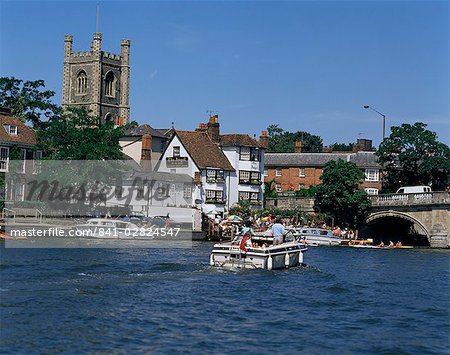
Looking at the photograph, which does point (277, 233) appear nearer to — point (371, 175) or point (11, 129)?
point (11, 129)

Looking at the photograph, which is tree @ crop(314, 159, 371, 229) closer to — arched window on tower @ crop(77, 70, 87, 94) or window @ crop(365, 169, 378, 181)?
window @ crop(365, 169, 378, 181)

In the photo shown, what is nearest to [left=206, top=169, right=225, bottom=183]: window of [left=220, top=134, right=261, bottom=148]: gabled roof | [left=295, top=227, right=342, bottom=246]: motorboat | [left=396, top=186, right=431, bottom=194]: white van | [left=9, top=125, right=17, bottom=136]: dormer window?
[left=220, top=134, right=261, bottom=148]: gabled roof

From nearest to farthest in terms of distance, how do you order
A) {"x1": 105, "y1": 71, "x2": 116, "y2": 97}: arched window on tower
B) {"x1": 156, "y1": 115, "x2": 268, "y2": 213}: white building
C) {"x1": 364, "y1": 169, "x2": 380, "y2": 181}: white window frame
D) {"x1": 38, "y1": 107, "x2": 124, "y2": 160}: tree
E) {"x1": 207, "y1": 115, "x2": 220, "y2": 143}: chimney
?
1. {"x1": 38, "y1": 107, "x2": 124, "y2": 160}: tree
2. {"x1": 156, "y1": 115, "x2": 268, "y2": 213}: white building
3. {"x1": 207, "y1": 115, "x2": 220, "y2": 143}: chimney
4. {"x1": 364, "y1": 169, "x2": 380, "y2": 181}: white window frame
5. {"x1": 105, "y1": 71, "x2": 116, "y2": 97}: arched window on tower

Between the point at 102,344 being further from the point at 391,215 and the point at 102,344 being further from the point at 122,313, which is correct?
the point at 391,215

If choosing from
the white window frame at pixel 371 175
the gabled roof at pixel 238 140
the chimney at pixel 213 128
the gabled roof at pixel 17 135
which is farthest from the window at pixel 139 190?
the white window frame at pixel 371 175

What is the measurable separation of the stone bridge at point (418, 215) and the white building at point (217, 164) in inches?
631

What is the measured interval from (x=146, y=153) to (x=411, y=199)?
3316 centimetres

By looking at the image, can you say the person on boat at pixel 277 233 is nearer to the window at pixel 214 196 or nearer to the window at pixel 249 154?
the window at pixel 214 196

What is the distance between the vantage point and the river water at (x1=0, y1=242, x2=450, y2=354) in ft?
93.0

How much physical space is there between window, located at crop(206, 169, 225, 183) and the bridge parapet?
18021 millimetres

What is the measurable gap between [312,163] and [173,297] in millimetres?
83430

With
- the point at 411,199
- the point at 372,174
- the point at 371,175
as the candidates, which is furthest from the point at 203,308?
the point at 372,174

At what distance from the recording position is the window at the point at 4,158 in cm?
8802

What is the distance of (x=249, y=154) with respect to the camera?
103750 mm
